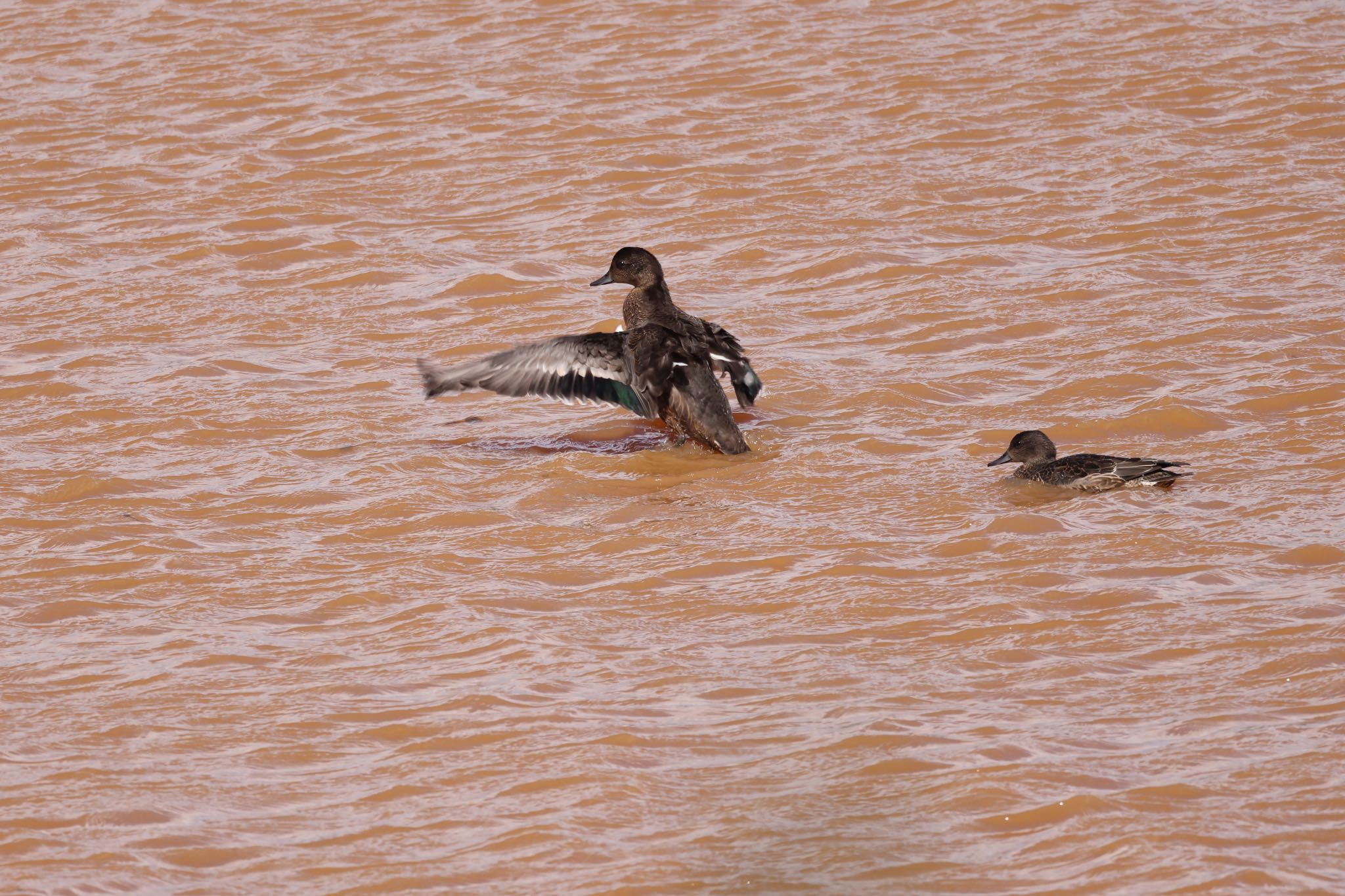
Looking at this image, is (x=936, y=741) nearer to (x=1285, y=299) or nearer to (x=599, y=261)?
(x=1285, y=299)

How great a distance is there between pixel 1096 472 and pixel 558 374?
2.49 meters

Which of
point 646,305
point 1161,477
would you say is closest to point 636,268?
point 646,305

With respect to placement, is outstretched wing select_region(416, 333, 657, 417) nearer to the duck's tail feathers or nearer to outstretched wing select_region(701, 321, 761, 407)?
outstretched wing select_region(701, 321, 761, 407)

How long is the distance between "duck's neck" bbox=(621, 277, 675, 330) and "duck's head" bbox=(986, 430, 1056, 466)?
1997 millimetres

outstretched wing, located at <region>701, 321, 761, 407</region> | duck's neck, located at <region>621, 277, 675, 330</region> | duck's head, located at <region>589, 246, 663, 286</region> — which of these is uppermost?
duck's head, located at <region>589, 246, 663, 286</region>

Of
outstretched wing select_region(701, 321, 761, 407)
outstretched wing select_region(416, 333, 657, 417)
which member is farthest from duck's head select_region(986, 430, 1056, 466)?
outstretched wing select_region(416, 333, 657, 417)

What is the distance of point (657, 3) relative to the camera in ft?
51.3

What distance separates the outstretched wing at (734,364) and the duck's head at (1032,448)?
1390 millimetres

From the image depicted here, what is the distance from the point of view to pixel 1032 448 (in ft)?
25.2

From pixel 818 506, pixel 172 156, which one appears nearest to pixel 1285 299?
pixel 818 506

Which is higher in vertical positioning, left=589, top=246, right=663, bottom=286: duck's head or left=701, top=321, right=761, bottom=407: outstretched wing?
left=589, top=246, right=663, bottom=286: duck's head

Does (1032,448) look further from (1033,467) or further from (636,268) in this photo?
(636,268)

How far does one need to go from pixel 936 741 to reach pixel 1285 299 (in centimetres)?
525

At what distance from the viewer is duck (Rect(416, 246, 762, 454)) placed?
837cm
